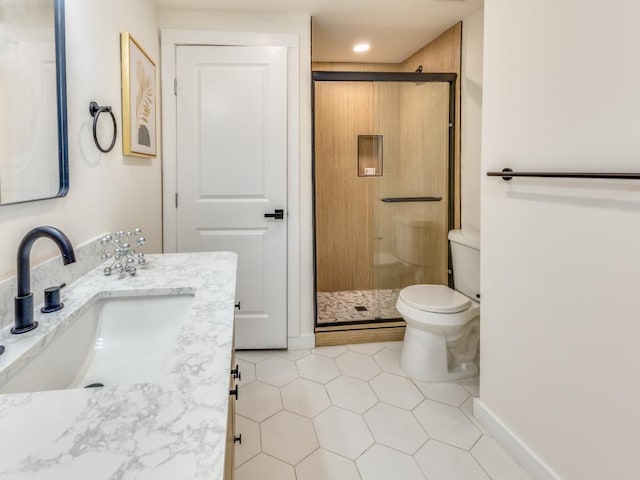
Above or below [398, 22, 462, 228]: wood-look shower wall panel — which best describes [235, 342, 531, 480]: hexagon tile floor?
below

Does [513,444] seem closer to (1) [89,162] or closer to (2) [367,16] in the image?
(1) [89,162]

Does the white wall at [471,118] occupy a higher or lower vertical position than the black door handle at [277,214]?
higher

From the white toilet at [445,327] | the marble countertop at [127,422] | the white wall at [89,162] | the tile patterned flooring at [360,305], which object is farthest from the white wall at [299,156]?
the marble countertop at [127,422]

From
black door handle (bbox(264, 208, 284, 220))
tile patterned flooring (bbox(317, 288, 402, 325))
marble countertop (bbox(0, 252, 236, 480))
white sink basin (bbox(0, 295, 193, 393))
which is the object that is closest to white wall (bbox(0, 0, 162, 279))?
white sink basin (bbox(0, 295, 193, 393))

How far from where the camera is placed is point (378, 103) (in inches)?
106

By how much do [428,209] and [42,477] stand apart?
8.67 feet

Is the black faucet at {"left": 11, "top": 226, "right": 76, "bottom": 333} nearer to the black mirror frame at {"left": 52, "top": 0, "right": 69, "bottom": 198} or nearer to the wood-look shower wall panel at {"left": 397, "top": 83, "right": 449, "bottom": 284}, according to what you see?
the black mirror frame at {"left": 52, "top": 0, "right": 69, "bottom": 198}

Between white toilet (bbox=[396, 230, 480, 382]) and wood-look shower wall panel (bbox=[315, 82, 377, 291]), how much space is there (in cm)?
73

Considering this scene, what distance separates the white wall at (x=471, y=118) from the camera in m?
2.46

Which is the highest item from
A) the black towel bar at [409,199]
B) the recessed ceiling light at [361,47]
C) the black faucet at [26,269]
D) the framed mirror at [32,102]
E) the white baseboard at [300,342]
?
the recessed ceiling light at [361,47]

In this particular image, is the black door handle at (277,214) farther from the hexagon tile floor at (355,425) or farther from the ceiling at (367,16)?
the ceiling at (367,16)

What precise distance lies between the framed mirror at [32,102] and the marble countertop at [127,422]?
1.44ft

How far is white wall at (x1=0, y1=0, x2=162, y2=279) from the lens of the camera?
1078 mm

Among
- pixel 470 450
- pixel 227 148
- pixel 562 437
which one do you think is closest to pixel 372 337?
pixel 470 450
